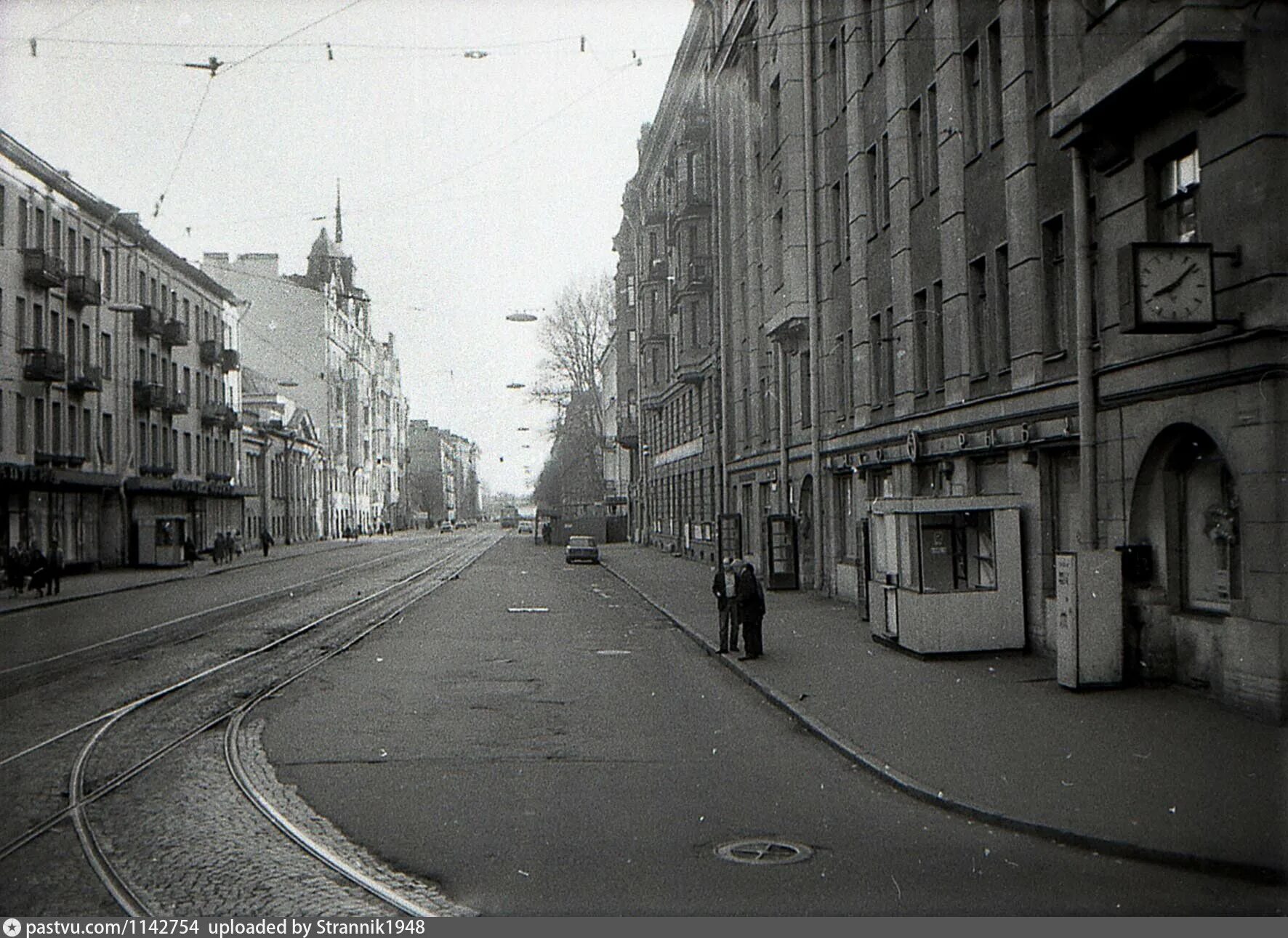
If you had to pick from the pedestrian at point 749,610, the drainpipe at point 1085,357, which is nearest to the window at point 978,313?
the drainpipe at point 1085,357

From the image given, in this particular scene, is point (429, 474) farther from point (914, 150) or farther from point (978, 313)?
point (978, 313)

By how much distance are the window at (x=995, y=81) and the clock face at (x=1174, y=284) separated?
6.66 m

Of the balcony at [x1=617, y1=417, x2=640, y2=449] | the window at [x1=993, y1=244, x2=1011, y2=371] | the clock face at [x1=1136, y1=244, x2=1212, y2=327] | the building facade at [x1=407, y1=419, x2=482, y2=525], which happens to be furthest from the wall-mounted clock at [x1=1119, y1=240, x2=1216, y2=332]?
the building facade at [x1=407, y1=419, x2=482, y2=525]

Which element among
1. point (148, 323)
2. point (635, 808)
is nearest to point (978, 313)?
point (635, 808)

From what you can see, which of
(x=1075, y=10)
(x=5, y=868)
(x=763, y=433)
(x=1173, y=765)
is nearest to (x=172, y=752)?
(x=5, y=868)

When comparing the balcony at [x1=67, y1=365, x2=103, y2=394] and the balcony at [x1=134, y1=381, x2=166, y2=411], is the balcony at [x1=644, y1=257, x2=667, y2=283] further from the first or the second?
the balcony at [x1=67, y1=365, x2=103, y2=394]

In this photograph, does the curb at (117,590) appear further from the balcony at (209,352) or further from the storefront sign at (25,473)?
the balcony at (209,352)

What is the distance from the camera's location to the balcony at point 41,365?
131 feet

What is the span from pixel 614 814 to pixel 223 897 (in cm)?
273

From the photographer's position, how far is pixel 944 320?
1966 cm

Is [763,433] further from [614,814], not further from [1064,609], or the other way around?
[614,814]

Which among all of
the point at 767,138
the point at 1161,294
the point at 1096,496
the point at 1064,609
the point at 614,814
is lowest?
the point at 614,814

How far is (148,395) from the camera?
52.3 metres

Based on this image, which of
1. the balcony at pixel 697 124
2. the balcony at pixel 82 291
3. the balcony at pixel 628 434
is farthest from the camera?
the balcony at pixel 628 434
